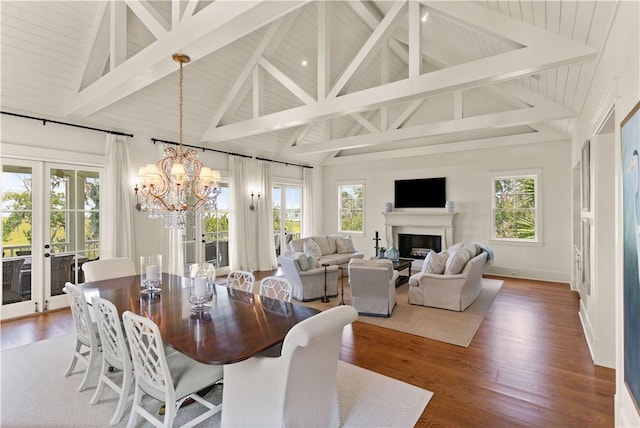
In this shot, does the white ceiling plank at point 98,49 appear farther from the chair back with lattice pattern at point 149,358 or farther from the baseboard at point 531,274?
the baseboard at point 531,274

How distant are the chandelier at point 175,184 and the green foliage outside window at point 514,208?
5971 mm

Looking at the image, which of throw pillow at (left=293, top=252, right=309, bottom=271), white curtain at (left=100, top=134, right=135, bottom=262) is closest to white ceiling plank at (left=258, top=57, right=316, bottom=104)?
throw pillow at (left=293, top=252, right=309, bottom=271)

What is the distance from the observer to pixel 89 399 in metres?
2.47

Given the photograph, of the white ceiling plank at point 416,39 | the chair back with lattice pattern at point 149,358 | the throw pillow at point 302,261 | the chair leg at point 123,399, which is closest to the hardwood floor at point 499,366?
the throw pillow at point 302,261

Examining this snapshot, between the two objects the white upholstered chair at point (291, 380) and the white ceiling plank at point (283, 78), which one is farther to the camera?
the white ceiling plank at point (283, 78)

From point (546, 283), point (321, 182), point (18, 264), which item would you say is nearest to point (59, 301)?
point (18, 264)

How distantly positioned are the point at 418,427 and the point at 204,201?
3.18 metres

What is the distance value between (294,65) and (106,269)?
4.89m

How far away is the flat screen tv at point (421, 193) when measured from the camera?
294 inches

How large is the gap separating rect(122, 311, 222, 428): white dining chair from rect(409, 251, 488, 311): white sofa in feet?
11.1

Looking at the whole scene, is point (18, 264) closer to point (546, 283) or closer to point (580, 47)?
point (580, 47)

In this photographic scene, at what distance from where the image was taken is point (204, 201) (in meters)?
3.91

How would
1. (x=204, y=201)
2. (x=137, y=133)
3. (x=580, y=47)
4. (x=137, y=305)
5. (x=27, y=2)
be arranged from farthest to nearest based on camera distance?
(x=137, y=133)
(x=204, y=201)
(x=27, y=2)
(x=580, y=47)
(x=137, y=305)

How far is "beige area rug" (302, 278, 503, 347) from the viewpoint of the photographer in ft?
12.1
